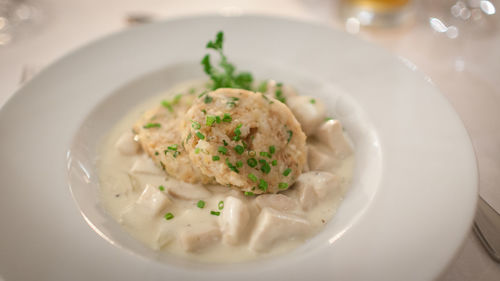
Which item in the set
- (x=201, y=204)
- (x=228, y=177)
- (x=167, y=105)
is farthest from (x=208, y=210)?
(x=167, y=105)

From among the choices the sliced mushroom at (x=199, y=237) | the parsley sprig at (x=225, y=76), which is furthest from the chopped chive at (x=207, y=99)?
the sliced mushroom at (x=199, y=237)

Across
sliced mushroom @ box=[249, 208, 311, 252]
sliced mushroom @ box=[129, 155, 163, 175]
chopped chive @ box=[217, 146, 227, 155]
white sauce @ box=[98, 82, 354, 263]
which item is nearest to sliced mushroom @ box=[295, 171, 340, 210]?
white sauce @ box=[98, 82, 354, 263]

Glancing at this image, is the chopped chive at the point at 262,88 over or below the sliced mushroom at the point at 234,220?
over

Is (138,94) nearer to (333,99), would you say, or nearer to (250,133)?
(250,133)

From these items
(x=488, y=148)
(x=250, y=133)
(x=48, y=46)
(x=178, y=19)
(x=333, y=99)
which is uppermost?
(x=48, y=46)

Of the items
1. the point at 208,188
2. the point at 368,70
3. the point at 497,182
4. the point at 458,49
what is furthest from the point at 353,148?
the point at 458,49

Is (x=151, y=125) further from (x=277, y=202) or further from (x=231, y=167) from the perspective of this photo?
(x=277, y=202)

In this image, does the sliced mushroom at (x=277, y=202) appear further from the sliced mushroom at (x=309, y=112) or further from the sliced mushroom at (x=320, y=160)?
the sliced mushroom at (x=309, y=112)

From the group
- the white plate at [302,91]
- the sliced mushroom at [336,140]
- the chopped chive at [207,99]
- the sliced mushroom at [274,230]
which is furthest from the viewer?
the sliced mushroom at [336,140]
